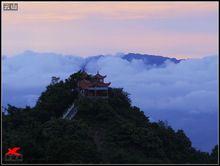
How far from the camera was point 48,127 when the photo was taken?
2981 cm

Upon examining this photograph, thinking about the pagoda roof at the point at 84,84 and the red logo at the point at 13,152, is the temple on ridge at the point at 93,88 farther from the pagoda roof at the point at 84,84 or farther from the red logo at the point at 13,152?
the red logo at the point at 13,152

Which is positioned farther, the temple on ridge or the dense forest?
the temple on ridge

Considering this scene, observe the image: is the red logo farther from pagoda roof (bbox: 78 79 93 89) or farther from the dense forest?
pagoda roof (bbox: 78 79 93 89)

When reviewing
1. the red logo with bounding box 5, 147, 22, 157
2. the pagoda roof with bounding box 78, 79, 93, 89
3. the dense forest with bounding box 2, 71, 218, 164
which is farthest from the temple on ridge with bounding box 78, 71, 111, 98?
the red logo with bounding box 5, 147, 22, 157

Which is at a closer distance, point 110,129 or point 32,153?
point 32,153

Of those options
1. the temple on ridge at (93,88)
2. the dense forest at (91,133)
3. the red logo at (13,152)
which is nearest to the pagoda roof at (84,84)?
the temple on ridge at (93,88)

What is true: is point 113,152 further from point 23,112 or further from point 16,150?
point 23,112

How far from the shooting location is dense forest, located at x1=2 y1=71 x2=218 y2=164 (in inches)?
993

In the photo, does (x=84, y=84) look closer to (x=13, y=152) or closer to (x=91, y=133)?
(x=91, y=133)

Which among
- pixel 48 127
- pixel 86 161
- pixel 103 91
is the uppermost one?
pixel 103 91

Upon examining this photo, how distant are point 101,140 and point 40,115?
222 inches

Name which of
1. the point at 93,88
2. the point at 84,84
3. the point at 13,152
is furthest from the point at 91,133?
the point at 13,152

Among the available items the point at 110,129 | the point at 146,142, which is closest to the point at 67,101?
the point at 110,129

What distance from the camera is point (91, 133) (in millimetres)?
30844
